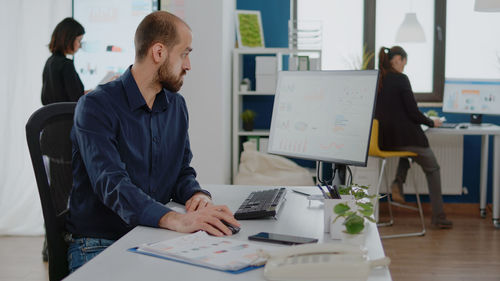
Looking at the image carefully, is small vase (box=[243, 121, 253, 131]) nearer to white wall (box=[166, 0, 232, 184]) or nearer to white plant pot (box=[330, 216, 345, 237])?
white wall (box=[166, 0, 232, 184])

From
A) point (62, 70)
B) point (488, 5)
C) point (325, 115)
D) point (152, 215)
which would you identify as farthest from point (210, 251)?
point (488, 5)

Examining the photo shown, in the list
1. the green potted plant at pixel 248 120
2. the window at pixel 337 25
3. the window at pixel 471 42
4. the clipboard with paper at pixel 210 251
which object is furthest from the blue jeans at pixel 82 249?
the window at pixel 471 42

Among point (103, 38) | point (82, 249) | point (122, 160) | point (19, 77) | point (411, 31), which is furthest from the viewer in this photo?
point (411, 31)

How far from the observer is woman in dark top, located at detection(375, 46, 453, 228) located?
13.9 feet

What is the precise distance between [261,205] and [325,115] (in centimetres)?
47

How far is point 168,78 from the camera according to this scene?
1755 millimetres

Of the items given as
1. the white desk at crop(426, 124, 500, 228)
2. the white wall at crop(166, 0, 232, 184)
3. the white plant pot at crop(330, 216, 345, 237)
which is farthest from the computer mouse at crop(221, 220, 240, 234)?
the white desk at crop(426, 124, 500, 228)

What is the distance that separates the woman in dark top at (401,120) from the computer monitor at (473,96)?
1.98 feet

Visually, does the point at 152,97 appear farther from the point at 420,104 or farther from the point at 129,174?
the point at 420,104

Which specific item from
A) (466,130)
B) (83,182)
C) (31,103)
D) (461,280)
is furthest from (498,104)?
(83,182)

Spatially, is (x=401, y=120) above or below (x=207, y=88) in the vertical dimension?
below

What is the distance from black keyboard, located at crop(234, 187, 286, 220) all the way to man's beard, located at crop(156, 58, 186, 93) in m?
0.43

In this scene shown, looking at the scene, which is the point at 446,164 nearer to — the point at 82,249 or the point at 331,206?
the point at 331,206

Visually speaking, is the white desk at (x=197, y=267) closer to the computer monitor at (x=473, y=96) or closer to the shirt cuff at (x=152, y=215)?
the shirt cuff at (x=152, y=215)
